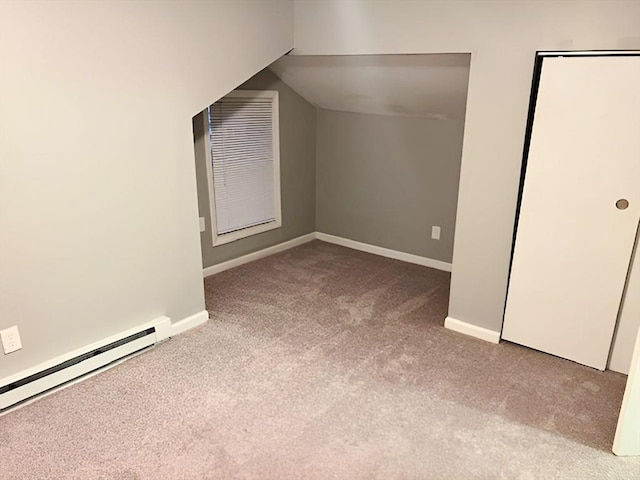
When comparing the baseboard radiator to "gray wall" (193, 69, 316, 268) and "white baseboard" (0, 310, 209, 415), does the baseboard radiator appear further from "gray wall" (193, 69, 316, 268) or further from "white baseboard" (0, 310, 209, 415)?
"gray wall" (193, 69, 316, 268)

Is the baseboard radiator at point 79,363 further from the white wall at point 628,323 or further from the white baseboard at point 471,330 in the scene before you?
the white wall at point 628,323

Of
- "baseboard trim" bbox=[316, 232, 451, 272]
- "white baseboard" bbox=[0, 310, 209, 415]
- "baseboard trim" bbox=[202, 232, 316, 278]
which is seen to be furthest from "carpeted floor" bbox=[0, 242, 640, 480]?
"baseboard trim" bbox=[316, 232, 451, 272]

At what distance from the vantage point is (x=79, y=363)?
2.43 m

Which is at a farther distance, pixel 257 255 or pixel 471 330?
pixel 257 255

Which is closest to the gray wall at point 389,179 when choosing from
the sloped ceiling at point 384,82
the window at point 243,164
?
the sloped ceiling at point 384,82

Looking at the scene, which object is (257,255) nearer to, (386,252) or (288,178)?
(288,178)

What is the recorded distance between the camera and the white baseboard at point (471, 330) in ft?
9.33

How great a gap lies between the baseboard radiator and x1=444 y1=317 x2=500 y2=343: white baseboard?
1724mm

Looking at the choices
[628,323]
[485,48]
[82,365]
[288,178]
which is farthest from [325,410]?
[288,178]

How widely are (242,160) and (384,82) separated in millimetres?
1299

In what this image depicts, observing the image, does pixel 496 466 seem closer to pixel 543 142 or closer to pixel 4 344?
pixel 543 142

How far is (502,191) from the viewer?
8.59 ft

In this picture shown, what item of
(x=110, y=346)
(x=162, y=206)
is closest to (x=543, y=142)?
(x=162, y=206)

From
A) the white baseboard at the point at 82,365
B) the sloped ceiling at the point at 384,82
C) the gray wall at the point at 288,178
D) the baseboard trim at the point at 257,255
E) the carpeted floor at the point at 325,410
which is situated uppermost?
the sloped ceiling at the point at 384,82
